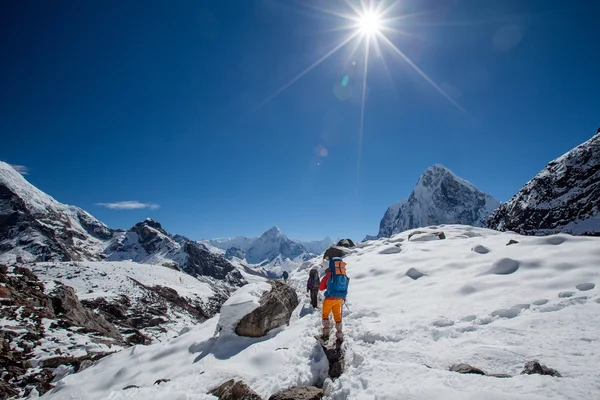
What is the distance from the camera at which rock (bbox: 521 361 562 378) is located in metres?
4.60

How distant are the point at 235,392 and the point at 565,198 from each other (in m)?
81.0

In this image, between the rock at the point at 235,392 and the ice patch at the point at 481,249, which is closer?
the rock at the point at 235,392

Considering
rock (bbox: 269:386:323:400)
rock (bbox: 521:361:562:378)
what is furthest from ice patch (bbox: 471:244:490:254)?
rock (bbox: 269:386:323:400)

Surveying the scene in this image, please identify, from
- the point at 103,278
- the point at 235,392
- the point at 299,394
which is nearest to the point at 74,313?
the point at 235,392

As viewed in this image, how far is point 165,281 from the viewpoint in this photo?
76.1 metres

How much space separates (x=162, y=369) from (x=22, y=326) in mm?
16426

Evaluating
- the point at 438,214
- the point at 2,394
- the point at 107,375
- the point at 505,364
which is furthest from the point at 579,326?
the point at 438,214

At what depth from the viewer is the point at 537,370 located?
15.4 feet

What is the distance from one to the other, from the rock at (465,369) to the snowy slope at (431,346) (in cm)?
28

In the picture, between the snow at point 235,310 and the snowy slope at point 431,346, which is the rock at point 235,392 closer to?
the snowy slope at point 431,346

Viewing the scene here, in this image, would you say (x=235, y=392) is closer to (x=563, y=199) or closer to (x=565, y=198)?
(x=565, y=198)

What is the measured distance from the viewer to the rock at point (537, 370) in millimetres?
4597

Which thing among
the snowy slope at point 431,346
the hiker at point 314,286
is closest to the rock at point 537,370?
the snowy slope at point 431,346

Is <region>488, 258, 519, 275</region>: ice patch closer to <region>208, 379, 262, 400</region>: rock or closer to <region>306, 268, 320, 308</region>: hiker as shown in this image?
<region>306, 268, 320, 308</region>: hiker
